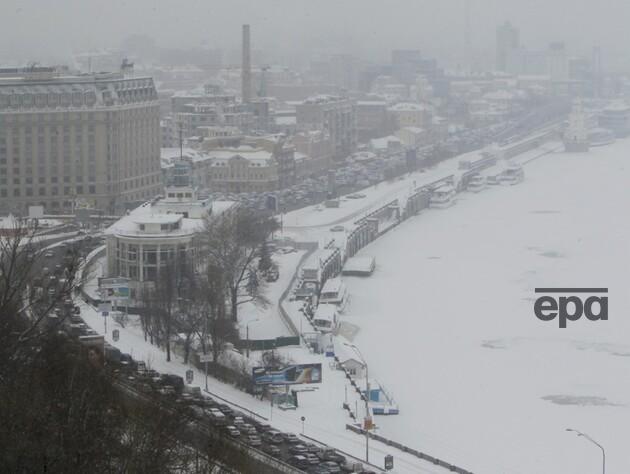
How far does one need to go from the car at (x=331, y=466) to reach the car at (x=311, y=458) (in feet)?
0.07

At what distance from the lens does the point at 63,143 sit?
1039cm

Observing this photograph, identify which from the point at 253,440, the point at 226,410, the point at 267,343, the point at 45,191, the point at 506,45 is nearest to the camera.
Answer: the point at 253,440

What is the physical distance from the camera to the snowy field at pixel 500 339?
196 inches

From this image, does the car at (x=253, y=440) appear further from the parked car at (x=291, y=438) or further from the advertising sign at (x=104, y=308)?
the advertising sign at (x=104, y=308)

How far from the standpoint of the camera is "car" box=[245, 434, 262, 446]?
450 centimetres

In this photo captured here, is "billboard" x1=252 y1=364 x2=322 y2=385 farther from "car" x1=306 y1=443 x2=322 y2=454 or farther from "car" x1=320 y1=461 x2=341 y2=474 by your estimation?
"car" x1=320 y1=461 x2=341 y2=474

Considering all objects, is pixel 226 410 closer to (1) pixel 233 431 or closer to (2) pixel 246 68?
(1) pixel 233 431

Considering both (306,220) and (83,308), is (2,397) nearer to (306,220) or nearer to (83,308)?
(83,308)

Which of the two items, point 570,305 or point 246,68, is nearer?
point 570,305

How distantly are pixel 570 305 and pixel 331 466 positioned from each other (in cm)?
361

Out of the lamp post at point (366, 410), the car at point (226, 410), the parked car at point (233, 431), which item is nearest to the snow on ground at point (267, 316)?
the lamp post at point (366, 410)

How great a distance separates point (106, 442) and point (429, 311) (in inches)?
160

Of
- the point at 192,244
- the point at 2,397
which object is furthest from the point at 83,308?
the point at 2,397

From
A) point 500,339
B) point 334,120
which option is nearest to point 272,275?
point 500,339
